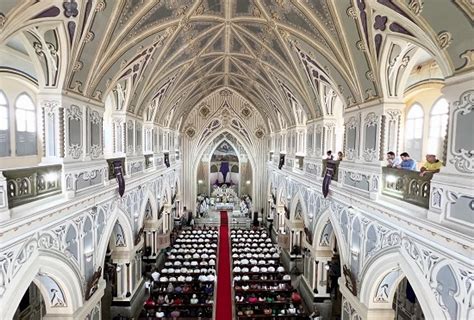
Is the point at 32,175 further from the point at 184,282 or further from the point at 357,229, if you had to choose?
the point at 184,282

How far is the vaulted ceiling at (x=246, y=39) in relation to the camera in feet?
17.6

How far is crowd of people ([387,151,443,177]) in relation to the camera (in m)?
5.95

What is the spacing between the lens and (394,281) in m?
7.42

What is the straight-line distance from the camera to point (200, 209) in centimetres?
3031

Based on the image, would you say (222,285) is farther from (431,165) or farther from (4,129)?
(431,165)

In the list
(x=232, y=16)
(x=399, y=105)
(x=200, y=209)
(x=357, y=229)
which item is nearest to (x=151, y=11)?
(x=232, y=16)

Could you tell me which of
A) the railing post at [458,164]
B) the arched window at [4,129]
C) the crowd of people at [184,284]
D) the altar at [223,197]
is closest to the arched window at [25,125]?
the arched window at [4,129]

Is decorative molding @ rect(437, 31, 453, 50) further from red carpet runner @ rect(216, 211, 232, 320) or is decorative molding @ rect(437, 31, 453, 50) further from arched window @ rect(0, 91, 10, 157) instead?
red carpet runner @ rect(216, 211, 232, 320)

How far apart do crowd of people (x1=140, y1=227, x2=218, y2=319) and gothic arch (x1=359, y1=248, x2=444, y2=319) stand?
7074mm

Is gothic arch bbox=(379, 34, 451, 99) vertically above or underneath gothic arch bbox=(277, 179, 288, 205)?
above

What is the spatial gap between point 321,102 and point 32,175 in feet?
31.0

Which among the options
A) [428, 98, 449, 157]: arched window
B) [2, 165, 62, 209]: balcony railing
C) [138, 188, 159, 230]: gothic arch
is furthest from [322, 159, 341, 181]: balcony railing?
[138, 188, 159, 230]: gothic arch

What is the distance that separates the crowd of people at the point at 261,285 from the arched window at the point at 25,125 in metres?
9.84

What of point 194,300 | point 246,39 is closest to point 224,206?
point 194,300
